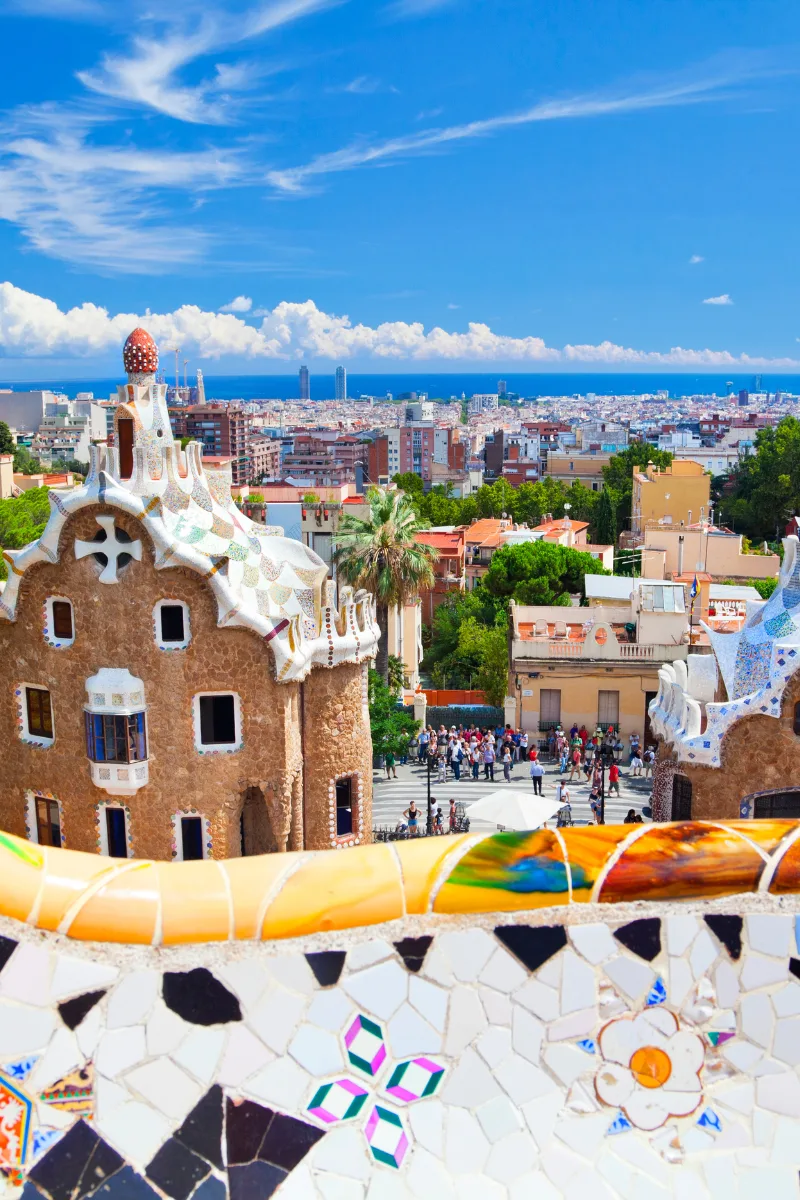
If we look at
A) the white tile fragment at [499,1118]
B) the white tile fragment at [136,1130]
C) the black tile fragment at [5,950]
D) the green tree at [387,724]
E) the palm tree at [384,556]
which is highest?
the black tile fragment at [5,950]

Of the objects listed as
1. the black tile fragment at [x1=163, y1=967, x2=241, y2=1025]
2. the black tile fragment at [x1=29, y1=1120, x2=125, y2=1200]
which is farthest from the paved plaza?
the black tile fragment at [x1=29, y1=1120, x2=125, y2=1200]

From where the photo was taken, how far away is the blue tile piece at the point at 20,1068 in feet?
11.3

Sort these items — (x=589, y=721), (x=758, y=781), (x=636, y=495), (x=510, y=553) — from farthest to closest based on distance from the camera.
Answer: (x=636, y=495)
(x=510, y=553)
(x=589, y=721)
(x=758, y=781)

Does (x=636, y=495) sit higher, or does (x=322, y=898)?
Result: (x=322, y=898)

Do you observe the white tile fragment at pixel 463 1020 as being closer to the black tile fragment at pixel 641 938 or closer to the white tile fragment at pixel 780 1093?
the black tile fragment at pixel 641 938

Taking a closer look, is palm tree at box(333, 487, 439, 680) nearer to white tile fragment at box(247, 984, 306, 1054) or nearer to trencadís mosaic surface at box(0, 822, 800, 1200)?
trencadís mosaic surface at box(0, 822, 800, 1200)

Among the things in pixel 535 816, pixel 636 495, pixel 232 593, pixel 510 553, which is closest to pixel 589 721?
pixel 535 816

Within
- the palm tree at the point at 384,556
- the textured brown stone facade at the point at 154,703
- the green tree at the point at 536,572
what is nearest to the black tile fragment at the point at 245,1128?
the textured brown stone facade at the point at 154,703

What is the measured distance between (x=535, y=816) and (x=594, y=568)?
29.6 metres

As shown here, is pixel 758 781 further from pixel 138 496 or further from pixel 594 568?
pixel 594 568

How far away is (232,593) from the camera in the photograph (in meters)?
16.1

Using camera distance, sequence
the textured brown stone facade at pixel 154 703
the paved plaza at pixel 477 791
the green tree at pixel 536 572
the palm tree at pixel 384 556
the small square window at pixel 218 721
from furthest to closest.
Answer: the green tree at pixel 536 572 < the palm tree at pixel 384 556 < the paved plaza at pixel 477 791 < the small square window at pixel 218 721 < the textured brown stone facade at pixel 154 703

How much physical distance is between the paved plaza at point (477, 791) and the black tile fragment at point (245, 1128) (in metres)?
17.9

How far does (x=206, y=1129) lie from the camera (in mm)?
3520
